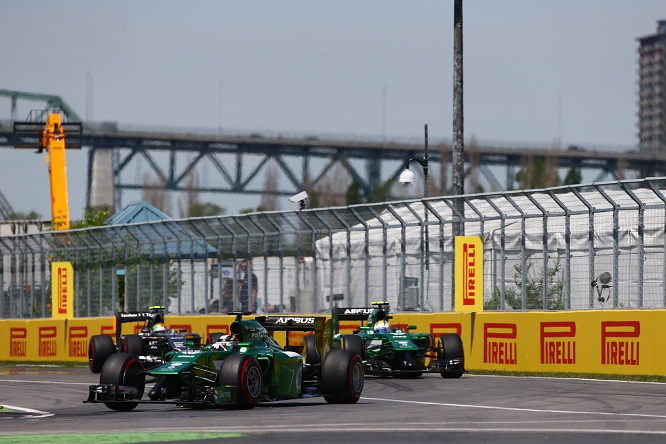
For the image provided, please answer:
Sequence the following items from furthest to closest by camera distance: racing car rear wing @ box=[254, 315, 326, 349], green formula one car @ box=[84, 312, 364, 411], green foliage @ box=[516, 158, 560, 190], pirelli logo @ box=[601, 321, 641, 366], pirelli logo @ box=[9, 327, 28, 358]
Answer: green foliage @ box=[516, 158, 560, 190]
pirelli logo @ box=[9, 327, 28, 358]
pirelli logo @ box=[601, 321, 641, 366]
racing car rear wing @ box=[254, 315, 326, 349]
green formula one car @ box=[84, 312, 364, 411]

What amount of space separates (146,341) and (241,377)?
12149 millimetres

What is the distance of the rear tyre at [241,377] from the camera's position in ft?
54.4

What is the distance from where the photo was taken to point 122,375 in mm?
17359

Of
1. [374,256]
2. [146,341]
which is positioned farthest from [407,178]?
[146,341]

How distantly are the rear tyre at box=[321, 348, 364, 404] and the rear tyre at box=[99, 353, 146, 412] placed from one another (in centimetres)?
237

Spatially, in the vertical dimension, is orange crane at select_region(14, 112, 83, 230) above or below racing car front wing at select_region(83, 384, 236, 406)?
above

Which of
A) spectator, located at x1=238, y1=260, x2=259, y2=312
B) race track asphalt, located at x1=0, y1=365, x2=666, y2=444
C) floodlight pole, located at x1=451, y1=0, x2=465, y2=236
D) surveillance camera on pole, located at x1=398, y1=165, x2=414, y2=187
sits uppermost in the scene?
floodlight pole, located at x1=451, y1=0, x2=465, y2=236

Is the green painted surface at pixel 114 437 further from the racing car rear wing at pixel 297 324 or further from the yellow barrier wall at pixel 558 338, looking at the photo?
the yellow barrier wall at pixel 558 338

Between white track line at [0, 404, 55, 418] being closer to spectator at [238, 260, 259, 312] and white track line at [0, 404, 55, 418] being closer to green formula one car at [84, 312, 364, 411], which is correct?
green formula one car at [84, 312, 364, 411]

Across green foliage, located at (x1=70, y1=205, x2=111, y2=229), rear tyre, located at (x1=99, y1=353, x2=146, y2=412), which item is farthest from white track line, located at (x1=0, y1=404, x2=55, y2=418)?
green foliage, located at (x1=70, y1=205, x2=111, y2=229)

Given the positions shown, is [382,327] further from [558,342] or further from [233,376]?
[233,376]

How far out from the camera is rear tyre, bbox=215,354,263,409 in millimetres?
16594

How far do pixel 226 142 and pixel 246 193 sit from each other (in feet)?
18.7

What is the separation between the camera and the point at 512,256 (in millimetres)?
27516
